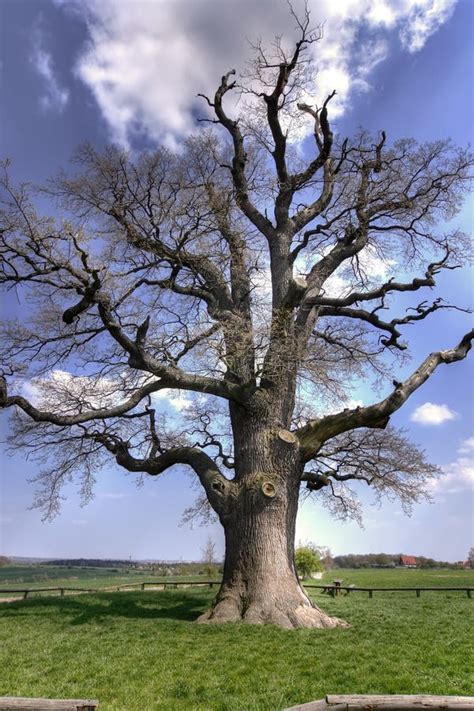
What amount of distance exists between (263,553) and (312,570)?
21.3 m

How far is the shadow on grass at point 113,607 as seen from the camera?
503 inches

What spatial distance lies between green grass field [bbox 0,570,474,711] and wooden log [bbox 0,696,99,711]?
8.24 ft

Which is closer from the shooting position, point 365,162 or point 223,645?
point 223,645

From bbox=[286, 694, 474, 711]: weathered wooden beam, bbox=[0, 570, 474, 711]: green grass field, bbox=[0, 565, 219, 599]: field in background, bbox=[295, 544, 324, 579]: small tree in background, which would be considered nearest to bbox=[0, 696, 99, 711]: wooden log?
bbox=[286, 694, 474, 711]: weathered wooden beam

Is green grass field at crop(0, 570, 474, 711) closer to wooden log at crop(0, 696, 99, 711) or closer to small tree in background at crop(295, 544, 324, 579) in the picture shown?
wooden log at crop(0, 696, 99, 711)

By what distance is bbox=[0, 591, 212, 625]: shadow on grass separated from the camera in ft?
41.9

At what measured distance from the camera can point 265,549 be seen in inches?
458

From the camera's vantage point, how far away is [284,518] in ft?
39.8

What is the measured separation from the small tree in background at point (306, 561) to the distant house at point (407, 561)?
29048 mm

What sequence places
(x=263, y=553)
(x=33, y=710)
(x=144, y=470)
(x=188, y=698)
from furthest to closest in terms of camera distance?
(x=144, y=470)
(x=263, y=553)
(x=188, y=698)
(x=33, y=710)

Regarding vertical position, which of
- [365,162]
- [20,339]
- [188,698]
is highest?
[365,162]

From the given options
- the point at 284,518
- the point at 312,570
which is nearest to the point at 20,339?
the point at 284,518

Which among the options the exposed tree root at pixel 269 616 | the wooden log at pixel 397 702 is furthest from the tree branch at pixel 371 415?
the wooden log at pixel 397 702

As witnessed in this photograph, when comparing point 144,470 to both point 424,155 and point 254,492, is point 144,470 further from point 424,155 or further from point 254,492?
point 424,155
